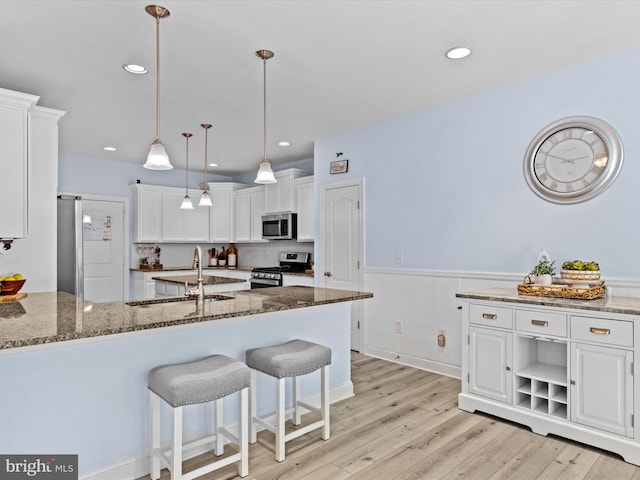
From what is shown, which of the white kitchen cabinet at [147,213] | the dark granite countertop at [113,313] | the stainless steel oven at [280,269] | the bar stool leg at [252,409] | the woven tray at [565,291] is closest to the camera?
the dark granite countertop at [113,313]

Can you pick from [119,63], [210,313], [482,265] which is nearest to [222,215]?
[119,63]

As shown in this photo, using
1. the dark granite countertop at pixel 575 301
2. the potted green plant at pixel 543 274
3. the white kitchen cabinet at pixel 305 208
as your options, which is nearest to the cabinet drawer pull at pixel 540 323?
the dark granite countertop at pixel 575 301

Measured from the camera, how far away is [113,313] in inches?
81.4

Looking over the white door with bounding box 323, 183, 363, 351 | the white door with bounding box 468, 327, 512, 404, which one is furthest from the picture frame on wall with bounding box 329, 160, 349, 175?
the white door with bounding box 468, 327, 512, 404

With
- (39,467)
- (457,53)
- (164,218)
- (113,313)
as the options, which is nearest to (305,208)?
(164,218)

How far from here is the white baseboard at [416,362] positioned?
3.80 m

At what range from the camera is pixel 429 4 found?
2256 mm

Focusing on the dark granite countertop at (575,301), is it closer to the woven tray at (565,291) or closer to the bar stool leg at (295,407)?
the woven tray at (565,291)

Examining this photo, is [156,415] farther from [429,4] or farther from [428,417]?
[429,4]

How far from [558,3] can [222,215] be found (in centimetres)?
568

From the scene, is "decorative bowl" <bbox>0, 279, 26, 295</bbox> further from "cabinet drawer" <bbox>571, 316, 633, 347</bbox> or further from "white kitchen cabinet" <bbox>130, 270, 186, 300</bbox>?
"cabinet drawer" <bbox>571, 316, 633, 347</bbox>

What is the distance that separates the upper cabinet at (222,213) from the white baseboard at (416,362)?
138 inches

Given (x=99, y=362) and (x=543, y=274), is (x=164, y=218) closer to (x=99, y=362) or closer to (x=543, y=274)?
(x=99, y=362)

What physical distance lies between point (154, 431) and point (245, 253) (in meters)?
5.37
